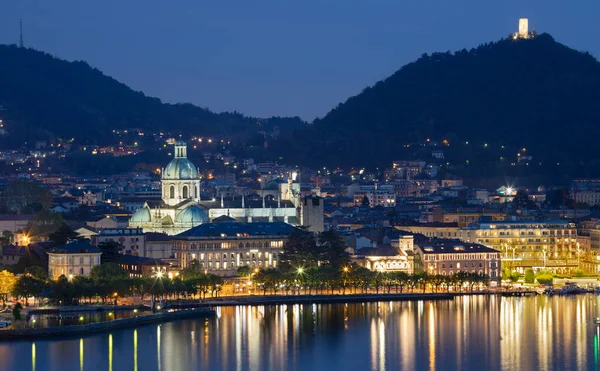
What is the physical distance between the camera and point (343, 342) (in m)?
46.6

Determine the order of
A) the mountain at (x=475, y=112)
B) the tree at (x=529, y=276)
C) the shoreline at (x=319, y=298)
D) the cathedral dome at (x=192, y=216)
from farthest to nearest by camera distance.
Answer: the mountain at (x=475, y=112) < the cathedral dome at (x=192, y=216) < the tree at (x=529, y=276) < the shoreline at (x=319, y=298)

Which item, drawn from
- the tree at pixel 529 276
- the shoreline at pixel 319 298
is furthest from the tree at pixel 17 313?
the tree at pixel 529 276

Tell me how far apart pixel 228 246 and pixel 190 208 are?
6099 millimetres

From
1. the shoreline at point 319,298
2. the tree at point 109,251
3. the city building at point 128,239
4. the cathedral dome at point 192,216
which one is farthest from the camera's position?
the cathedral dome at point 192,216

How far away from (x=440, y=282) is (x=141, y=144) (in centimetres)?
9769

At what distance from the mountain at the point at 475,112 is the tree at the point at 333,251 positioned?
65.4 meters

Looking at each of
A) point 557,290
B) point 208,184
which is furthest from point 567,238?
point 208,184

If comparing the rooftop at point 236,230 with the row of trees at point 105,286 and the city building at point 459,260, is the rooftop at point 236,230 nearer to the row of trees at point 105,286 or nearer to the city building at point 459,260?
the row of trees at point 105,286

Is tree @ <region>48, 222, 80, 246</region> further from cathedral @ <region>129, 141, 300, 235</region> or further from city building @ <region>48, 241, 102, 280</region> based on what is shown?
cathedral @ <region>129, 141, 300, 235</region>

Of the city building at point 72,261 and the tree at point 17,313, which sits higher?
the city building at point 72,261

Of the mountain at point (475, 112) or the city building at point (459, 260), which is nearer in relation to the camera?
the city building at point (459, 260)

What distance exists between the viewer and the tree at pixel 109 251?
60500 millimetres

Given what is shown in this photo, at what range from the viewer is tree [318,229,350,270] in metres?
62.0

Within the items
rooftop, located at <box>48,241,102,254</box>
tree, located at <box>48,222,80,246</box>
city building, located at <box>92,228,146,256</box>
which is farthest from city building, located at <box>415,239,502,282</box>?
tree, located at <box>48,222,80,246</box>
